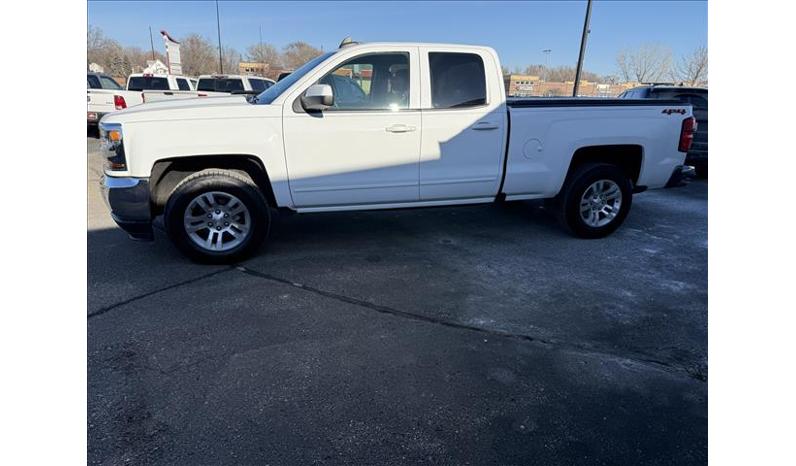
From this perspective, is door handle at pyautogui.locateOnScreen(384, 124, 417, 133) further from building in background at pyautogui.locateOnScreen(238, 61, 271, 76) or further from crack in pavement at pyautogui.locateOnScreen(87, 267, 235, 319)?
building in background at pyautogui.locateOnScreen(238, 61, 271, 76)

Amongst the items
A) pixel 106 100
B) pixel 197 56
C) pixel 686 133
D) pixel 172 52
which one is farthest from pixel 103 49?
pixel 686 133

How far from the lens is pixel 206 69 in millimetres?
52938

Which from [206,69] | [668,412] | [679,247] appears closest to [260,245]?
[668,412]

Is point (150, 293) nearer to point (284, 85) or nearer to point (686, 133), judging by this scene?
point (284, 85)

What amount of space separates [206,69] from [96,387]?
57795 millimetres

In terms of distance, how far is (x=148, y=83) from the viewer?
1474 centimetres

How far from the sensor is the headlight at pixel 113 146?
4004 millimetres

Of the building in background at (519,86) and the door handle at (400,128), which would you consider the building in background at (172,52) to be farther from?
the door handle at (400,128)

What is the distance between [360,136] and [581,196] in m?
2.72

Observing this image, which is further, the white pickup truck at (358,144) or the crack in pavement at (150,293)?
the white pickup truck at (358,144)

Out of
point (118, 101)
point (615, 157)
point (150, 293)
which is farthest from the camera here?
point (118, 101)

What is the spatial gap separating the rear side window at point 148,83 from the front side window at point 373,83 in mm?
12530

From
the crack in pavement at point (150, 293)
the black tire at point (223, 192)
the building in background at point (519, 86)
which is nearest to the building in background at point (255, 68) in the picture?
the building in background at point (519, 86)

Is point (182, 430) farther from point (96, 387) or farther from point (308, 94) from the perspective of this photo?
point (308, 94)
